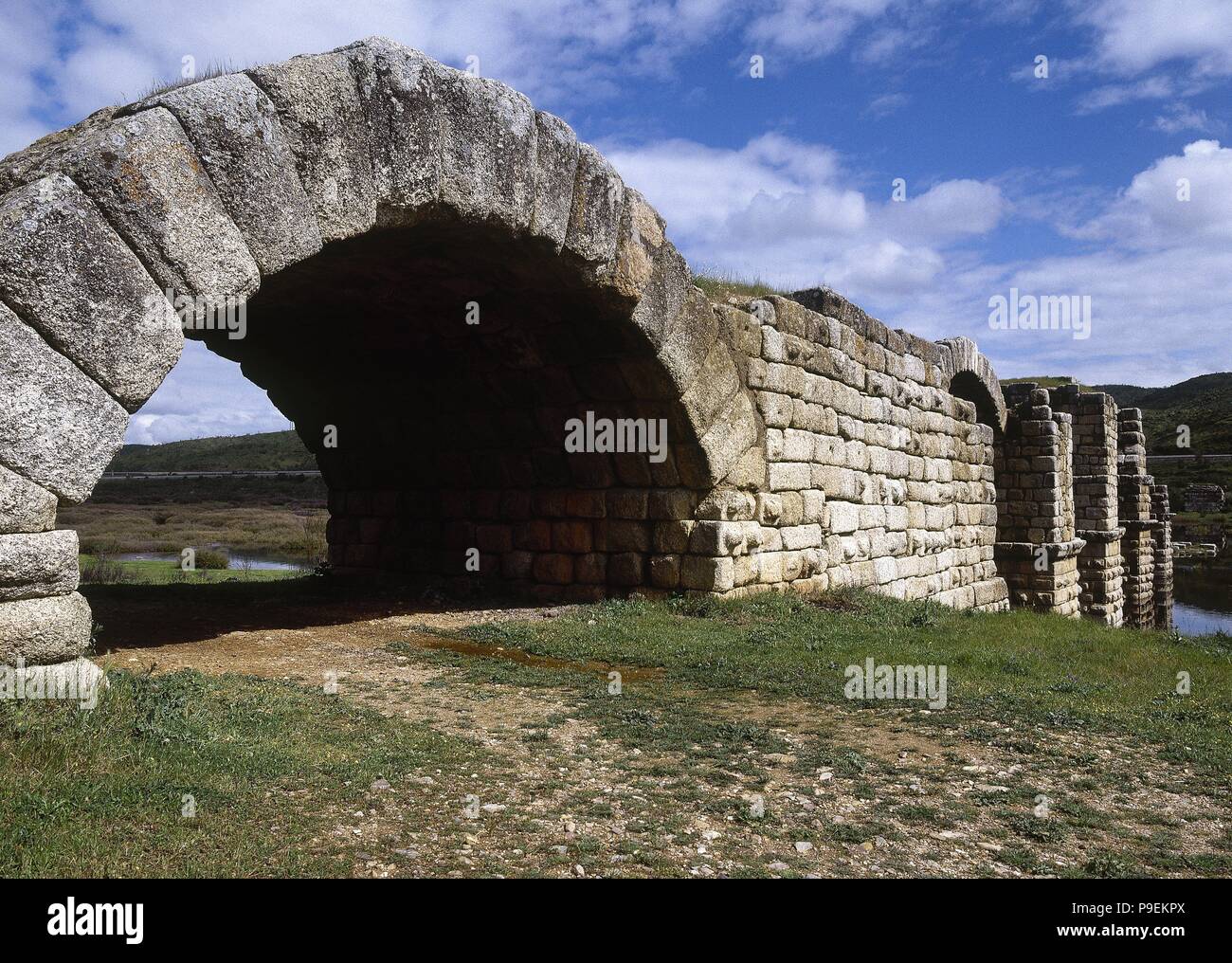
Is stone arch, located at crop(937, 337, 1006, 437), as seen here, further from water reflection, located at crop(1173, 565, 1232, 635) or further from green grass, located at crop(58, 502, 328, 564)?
green grass, located at crop(58, 502, 328, 564)

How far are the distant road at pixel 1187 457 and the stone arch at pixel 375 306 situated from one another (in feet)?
162

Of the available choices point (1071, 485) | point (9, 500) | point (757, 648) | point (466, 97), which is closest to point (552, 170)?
point (466, 97)

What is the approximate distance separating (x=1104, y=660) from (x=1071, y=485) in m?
13.3

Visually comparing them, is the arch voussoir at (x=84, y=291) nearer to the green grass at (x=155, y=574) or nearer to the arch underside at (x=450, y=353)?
the arch underside at (x=450, y=353)

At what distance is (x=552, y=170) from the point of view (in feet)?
23.2

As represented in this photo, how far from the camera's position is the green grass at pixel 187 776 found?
297cm

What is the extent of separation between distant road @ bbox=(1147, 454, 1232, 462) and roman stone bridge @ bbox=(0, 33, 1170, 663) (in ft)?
135

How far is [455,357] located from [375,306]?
1.18m

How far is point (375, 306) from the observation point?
8.41 meters

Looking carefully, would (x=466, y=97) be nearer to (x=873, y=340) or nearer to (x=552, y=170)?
(x=552, y=170)

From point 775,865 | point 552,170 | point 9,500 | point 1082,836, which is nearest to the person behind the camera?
point 775,865

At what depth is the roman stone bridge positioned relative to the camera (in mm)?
4363

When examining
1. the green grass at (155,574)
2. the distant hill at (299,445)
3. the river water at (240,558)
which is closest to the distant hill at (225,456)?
the distant hill at (299,445)

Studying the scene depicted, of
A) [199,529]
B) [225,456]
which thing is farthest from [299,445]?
[199,529]
